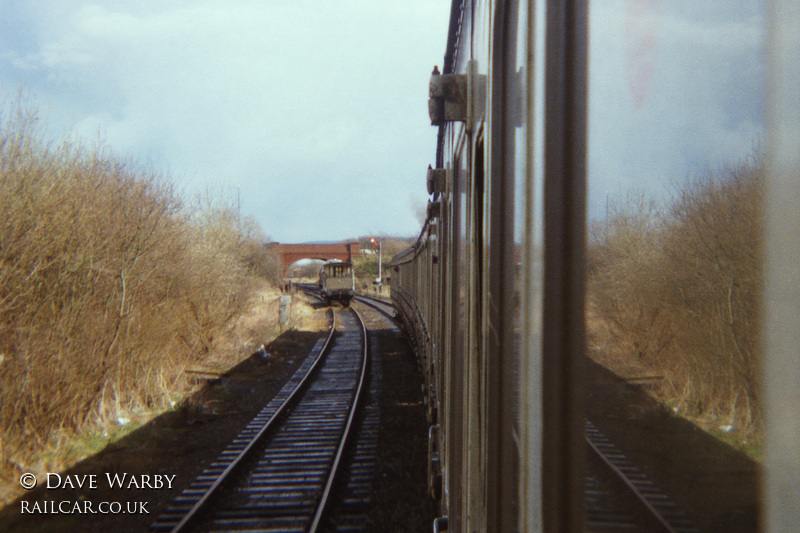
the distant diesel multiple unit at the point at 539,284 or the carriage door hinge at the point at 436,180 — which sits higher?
the carriage door hinge at the point at 436,180

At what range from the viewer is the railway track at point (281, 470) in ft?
18.5

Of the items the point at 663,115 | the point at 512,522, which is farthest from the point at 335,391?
the point at 663,115

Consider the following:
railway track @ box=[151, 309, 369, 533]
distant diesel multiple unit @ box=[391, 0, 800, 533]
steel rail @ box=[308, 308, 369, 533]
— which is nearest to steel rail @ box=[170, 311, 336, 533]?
railway track @ box=[151, 309, 369, 533]

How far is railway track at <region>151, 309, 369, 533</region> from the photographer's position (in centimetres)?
564

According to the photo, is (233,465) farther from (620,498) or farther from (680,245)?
(680,245)

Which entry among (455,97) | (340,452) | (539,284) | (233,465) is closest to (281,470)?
(233,465)

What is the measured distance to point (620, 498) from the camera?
31.2 inches

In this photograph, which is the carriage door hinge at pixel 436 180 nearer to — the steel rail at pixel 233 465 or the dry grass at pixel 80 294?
the steel rail at pixel 233 465

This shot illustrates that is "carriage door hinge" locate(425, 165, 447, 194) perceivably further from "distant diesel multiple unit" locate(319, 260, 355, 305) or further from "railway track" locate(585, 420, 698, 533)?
"distant diesel multiple unit" locate(319, 260, 355, 305)

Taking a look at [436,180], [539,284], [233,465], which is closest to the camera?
[539,284]

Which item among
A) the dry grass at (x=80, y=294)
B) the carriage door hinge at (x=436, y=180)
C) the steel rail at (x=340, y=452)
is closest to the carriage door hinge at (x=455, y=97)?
the carriage door hinge at (x=436, y=180)

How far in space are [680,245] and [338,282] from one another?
33.5 metres

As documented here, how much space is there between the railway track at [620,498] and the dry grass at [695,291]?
125 millimetres

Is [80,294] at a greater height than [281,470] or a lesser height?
greater
